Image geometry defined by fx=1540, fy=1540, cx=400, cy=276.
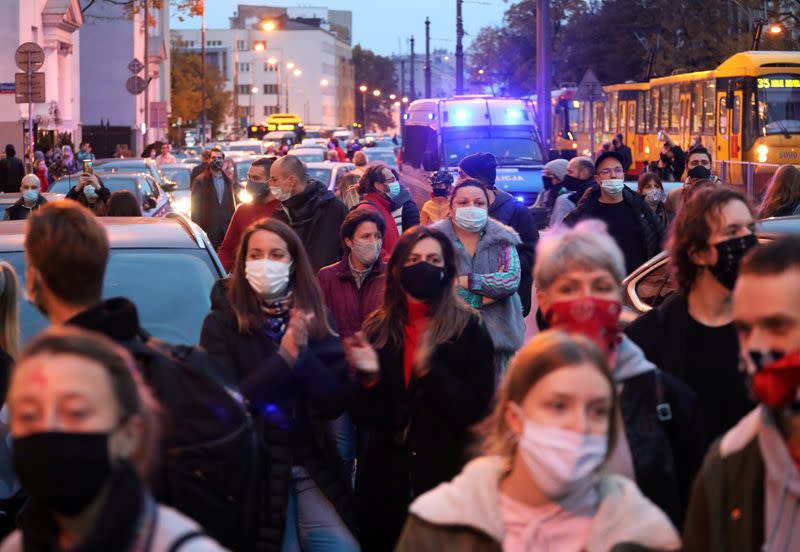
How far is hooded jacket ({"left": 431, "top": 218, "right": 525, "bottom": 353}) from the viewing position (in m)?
7.75

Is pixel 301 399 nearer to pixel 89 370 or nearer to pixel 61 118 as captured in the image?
pixel 89 370

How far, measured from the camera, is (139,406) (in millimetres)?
2965

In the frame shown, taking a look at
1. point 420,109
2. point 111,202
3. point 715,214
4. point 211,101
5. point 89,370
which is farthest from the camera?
point 211,101

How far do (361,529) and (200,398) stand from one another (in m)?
1.70

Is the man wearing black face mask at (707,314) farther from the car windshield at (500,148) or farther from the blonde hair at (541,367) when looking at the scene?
the car windshield at (500,148)

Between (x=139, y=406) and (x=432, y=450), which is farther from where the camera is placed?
(x=432, y=450)

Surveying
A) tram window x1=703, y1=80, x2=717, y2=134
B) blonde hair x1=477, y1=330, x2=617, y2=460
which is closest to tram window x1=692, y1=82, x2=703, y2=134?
tram window x1=703, y1=80, x2=717, y2=134

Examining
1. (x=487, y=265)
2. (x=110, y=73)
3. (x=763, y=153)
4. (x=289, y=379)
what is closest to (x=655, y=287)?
(x=487, y=265)

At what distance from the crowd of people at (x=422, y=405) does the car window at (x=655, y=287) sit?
1095 mm

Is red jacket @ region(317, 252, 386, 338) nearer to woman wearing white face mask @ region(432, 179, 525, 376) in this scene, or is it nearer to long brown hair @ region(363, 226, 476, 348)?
woman wearing white face mask @ region(432, 179, 525, 376)

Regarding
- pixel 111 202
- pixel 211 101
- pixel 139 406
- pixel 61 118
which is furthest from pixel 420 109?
pixel 211 101

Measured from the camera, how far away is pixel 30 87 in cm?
2256

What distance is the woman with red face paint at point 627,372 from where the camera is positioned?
13.9ft

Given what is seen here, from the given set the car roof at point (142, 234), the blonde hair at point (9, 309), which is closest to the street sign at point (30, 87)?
the car roof at point (142, 234)
